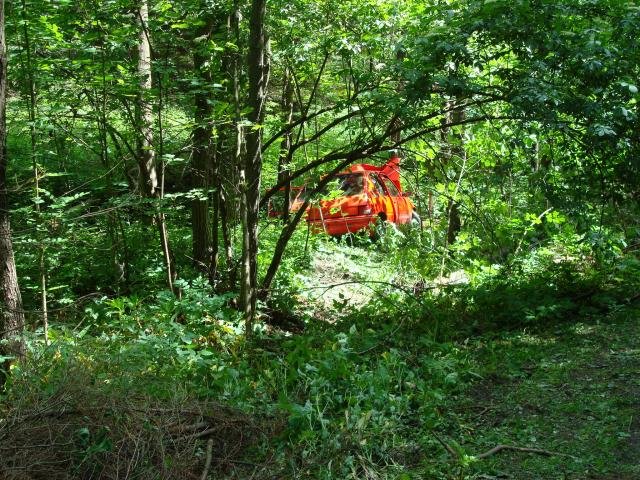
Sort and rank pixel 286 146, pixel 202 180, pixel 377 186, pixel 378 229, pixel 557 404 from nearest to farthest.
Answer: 1. pixel 557 404
2. pixel 202 180
3. pixel 286 146
4. pixel 378 229
5. pixel 377 186

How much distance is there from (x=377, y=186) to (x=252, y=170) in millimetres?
7074

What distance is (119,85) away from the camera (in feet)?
24.5

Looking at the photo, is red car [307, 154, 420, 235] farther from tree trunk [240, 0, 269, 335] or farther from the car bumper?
tree trunk [240, 0, 269, 335]

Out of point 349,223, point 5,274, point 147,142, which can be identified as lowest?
point 349,223

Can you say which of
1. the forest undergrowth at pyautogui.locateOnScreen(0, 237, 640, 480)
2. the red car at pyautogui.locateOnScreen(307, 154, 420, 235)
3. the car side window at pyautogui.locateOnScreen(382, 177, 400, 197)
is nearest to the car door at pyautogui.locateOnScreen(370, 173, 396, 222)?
the red car at pyautogui.locateOnScreen(307, 154, 420, 235)

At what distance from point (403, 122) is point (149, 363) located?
4.05 m

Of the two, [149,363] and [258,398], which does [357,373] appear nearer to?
[258,398]

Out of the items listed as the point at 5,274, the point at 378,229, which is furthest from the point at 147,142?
the point at 378,229

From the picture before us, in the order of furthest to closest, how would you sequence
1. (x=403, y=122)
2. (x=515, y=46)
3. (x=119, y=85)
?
(x=403, y=122) < (x=119, y=85) < (x=515, y=46)

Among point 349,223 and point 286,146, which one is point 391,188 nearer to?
point 349,223

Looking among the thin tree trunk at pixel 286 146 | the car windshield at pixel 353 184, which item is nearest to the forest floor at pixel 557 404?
the thin tree trunk at pixel 286 146

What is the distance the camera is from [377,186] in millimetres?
15047

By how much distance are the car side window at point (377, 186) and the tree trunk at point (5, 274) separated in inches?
385

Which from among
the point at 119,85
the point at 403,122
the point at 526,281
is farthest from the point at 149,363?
the point at 526,281
